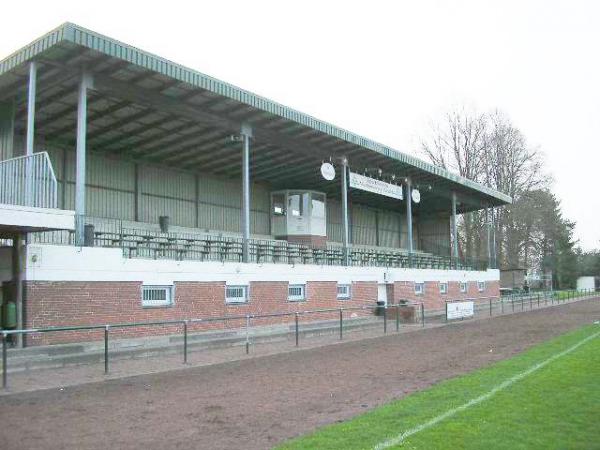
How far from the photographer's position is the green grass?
21.1 feet

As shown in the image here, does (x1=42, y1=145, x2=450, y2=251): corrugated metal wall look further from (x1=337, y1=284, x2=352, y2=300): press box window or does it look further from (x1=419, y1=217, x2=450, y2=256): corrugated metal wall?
(x1=419, y1=217, x2=450, y2=256): corrugated metal wall

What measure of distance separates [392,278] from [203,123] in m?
13.8

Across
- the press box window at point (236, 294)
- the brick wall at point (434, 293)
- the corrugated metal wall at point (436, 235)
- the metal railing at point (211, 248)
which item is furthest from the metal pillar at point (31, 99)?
the corrugated metal wall at point (436, 235)

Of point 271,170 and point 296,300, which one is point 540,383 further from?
point 271,170

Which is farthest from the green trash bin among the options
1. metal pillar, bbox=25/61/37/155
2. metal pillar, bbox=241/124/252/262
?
metal pillar, bbox=241/124/252/262

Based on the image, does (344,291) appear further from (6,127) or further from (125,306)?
(6,127)

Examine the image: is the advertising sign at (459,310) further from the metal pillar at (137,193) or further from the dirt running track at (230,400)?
the metal pillar at (137,193)

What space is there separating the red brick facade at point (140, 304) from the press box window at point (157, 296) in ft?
0.52

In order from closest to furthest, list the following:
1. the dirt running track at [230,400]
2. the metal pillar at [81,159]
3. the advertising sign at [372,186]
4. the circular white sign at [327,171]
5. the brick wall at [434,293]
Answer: the dirt running track at [230,400]
the metal pillar at [81,159]
the circular white sign at [327,171]
the advertising sign at [372,186]
the brick wall at [434,293]

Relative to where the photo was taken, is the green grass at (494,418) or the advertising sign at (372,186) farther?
the advertising sign at (372,186)

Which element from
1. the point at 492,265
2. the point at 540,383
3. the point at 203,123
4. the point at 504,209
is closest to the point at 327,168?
the point at 203,123

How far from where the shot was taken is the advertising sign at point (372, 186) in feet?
91.4

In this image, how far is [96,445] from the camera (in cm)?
701

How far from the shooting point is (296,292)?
2438 centimetres
